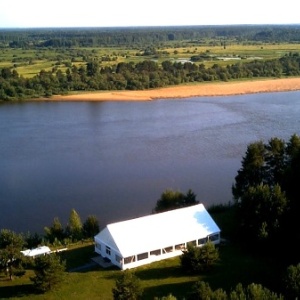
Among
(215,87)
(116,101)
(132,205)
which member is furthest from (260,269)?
(215,87)

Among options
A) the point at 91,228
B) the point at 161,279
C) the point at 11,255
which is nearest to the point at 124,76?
the point at 91,228

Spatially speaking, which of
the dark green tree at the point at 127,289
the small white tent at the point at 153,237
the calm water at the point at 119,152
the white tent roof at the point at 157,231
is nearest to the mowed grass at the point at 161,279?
the small white tent at the point at 153,237

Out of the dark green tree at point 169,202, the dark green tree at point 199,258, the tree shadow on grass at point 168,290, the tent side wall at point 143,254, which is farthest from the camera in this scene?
the dark green tree at point 169,202

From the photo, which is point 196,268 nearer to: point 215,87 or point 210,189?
point 210,189

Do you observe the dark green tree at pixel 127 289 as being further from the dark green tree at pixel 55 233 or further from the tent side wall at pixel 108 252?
the dark green tree at pixel 55 233

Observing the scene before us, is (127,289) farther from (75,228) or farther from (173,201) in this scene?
(173,201)

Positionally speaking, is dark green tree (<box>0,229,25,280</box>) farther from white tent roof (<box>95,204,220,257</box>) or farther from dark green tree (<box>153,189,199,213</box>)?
dark green tree (<box>153,189,199,213</box>)

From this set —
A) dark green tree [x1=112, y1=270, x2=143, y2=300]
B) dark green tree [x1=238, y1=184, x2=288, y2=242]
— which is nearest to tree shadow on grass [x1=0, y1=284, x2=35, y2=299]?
dark green tree [x1=112, y1=270, x2=143, y2=300]
